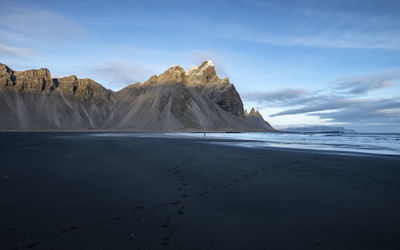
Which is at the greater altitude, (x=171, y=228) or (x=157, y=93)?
(x=157, y=93)

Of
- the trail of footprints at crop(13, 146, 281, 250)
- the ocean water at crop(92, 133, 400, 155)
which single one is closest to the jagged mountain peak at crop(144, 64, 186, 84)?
the ocean water at crop(92, 133, 400, 155)

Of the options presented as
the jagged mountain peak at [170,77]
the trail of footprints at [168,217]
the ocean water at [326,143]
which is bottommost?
the trail of footprints at [168,217]

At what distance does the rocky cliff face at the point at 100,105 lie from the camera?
445ft

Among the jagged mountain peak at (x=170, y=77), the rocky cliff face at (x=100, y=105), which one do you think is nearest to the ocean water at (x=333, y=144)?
the rocky cliff face at (x=100, y=105)

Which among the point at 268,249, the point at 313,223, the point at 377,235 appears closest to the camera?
the point at 268,249

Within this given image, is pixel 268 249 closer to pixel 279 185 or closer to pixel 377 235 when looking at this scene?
pixel 377 235

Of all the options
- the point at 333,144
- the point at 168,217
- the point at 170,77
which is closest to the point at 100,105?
the point at 170,77

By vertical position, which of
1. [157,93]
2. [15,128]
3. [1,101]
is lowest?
[15,128]

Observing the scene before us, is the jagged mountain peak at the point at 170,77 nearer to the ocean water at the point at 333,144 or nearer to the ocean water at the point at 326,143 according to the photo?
the ocean water at the point at 326,143

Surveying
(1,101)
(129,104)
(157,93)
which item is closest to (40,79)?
(1,101)

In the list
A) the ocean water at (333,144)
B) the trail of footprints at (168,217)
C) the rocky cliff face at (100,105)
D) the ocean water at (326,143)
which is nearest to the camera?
the trail of footprints at (168,217)

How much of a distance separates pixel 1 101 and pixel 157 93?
268ft

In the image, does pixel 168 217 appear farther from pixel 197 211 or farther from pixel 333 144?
pixel 333 144

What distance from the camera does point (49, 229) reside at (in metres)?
4.71
